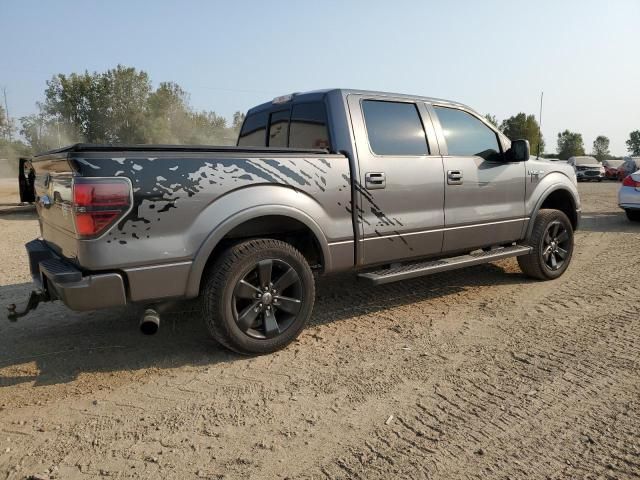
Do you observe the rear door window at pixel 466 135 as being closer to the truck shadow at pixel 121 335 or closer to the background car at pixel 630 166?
the truck shadow at pixel 121 335

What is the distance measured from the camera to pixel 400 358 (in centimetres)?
353

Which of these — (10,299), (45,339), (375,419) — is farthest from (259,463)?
(10,299)

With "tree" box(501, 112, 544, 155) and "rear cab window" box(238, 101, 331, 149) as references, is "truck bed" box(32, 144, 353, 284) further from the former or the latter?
"tree" box(501, 112, 544, 155)

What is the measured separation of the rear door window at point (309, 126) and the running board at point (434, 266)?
3.89 feet

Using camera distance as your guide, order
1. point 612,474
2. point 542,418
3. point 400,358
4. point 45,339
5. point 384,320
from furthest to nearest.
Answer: point 384,320 → point 45,339 → point 400,358 → point 542,418 → point 612,474

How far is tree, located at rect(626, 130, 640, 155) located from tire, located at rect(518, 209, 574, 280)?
10499 cm

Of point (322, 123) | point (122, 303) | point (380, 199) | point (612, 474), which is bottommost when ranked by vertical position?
point (612, 474)

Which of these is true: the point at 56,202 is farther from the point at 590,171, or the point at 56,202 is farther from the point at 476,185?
the point at 590,171

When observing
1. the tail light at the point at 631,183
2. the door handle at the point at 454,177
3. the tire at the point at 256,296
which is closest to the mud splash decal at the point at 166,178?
the tire at the point at 256,296

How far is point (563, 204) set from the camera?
6051mm

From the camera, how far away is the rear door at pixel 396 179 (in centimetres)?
404

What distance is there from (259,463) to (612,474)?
1.62 meters

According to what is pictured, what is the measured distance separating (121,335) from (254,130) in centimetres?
246

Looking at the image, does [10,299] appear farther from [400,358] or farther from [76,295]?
[400,358]
